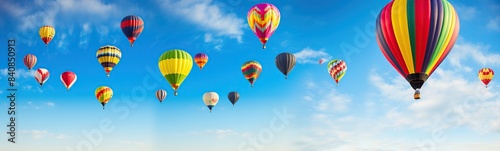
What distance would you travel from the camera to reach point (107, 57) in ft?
115

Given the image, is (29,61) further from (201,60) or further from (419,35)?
(419,35)

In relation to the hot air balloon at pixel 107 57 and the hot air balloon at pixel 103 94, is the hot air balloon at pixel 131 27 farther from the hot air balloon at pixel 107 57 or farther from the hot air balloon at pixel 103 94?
the hot air balloon at pixel 103 94

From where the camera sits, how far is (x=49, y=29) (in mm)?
41438

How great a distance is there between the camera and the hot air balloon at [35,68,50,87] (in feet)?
137

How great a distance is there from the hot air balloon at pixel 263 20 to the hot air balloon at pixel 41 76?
812 inches

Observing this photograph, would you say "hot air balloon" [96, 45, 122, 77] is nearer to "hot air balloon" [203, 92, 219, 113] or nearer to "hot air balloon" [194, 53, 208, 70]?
"hot air balloon" [194, 53, 208, 70]

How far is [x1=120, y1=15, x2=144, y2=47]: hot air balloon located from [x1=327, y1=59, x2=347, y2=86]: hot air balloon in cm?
1498

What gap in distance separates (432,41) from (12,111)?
2109cm

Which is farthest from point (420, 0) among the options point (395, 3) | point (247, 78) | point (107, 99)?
point (107, 99)

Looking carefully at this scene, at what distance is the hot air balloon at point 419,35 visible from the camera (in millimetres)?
20469

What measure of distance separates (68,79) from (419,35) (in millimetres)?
28337

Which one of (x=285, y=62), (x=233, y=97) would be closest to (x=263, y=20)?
(x=285, y=62)

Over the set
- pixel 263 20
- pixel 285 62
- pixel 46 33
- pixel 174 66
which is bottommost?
pixel 174 66

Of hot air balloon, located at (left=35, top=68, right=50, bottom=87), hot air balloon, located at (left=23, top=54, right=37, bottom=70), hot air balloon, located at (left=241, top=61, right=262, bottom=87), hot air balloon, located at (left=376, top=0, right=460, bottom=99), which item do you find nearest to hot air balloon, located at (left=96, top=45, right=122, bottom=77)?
hot air balloon, located at (left=35, top=68, right=50, bottom=87)
